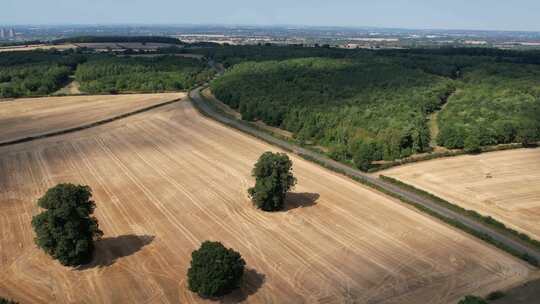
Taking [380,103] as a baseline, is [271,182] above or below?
below

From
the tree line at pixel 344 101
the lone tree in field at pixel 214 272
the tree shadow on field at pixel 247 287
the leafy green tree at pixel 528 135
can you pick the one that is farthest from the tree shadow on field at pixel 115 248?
the leafy green tree at pixel 528 135

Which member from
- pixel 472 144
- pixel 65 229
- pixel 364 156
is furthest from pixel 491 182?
pixel 65 229

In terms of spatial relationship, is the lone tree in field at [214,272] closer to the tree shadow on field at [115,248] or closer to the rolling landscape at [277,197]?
the rolling landscape at [277,197]

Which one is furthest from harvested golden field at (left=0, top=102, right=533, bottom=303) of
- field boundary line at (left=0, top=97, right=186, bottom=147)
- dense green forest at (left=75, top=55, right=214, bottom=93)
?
dense green forest at (left=75, top=55, right=214, bottom=93)

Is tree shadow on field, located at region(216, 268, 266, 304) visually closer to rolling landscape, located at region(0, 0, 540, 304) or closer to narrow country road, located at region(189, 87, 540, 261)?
rolling landscape, located at region(0, 0, 540, 304)

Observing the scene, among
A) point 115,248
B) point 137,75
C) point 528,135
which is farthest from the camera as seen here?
point 137,75

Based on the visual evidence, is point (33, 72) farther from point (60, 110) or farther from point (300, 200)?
point (300, 200)

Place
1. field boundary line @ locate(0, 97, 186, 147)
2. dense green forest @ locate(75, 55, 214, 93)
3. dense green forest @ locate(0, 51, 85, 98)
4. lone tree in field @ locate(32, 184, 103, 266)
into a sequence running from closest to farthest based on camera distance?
1. lone tree in field @ locate(32, 184, 103, 266)
2. field boundary line @ locate(0, 97, 186, 147)
3. dense green forest @ locate(0, 51, 85, 98)
4. dense green forest @ locate(75, 55, 214, 93)

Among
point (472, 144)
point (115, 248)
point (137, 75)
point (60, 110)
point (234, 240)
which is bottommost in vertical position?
point (60, 110)
